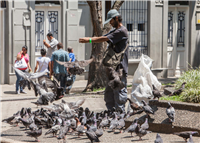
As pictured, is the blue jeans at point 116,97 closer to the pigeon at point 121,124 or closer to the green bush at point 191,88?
the pigeon at point 121,124

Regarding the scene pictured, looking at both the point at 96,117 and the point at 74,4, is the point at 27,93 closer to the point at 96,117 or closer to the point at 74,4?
the point at 74,4

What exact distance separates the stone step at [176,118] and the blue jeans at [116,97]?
45 cm

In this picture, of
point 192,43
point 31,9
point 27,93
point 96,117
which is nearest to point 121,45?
point 96,117

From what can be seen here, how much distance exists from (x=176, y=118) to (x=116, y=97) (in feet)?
4.26

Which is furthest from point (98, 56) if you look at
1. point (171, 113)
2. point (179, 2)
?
point (179, 2)

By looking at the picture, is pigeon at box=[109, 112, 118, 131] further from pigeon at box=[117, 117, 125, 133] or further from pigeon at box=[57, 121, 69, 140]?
pigeon at box=[57, 121, 69, 140]

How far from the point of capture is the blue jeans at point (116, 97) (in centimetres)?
742

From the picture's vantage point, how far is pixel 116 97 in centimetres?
745

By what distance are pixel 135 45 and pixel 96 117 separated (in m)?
10.6

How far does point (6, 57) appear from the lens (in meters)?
15.6

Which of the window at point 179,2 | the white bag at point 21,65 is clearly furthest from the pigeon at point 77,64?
the window at point 179,2

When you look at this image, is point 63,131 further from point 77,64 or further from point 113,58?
point 77,64

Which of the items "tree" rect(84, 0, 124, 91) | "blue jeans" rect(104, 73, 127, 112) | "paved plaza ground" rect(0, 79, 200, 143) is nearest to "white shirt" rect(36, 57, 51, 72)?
"paved plaza ground" rect(0, 79, 200, 143)

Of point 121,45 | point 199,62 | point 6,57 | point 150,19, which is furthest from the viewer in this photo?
point 199,62
